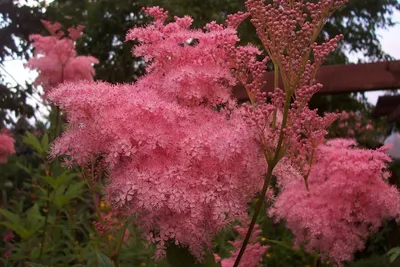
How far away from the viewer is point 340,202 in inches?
93.8

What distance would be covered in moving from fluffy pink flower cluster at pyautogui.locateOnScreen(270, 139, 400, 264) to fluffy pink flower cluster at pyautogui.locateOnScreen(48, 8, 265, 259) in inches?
39.6

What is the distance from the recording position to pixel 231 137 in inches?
51.0

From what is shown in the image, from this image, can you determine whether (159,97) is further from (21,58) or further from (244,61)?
(21,58)

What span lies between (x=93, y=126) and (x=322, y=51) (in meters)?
0.57

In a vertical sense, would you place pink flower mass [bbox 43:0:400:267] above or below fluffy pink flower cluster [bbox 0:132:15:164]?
below

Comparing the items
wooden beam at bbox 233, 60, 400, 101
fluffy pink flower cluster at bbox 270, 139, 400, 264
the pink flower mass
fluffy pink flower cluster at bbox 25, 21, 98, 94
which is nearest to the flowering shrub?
the pink flower mass

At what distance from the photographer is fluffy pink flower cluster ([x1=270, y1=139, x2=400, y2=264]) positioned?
236 centimetres

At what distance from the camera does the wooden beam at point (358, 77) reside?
376 cm

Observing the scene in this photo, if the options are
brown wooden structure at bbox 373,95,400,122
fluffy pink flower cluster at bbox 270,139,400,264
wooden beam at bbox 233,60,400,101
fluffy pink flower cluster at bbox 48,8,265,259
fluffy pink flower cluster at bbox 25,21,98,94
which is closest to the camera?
fluffy pink flower cluster at bbox 48,8,265,259

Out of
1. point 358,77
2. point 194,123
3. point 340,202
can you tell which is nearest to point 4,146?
point 340,202

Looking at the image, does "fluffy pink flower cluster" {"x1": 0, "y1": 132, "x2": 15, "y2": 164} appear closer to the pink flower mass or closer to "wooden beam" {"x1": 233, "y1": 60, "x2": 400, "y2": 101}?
"wooden beam" {"x1": 233, "y1": 60, "x2": 400, "y2": 101}

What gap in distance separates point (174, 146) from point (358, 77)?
2779 mm

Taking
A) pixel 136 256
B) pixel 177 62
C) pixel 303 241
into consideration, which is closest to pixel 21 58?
pixel 136 256

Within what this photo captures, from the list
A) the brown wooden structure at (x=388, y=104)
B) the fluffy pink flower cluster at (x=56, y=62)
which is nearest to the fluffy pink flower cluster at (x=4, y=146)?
the fluffy pink flower cluster at (x=56, y=62)
